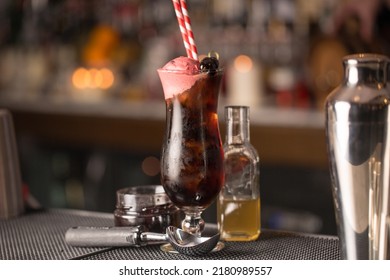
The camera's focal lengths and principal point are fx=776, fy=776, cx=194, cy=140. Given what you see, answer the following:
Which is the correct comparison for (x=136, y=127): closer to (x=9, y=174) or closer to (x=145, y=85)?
(x=145, y=85)

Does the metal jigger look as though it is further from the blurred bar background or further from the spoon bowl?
the blurred bar background

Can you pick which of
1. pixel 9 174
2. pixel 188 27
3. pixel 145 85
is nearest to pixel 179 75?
pixel 188 27

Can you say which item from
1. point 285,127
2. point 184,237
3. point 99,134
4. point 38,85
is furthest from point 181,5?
point 38,85

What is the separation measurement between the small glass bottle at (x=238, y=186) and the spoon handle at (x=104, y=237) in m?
0.15

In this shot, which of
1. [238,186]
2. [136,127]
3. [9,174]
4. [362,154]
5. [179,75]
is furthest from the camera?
[136,127]

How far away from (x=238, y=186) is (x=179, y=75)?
0.23 meters

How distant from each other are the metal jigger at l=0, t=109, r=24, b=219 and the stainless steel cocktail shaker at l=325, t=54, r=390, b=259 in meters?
0.74

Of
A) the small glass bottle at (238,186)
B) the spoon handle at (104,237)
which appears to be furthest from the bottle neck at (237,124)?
the spoon handle at (104,237)

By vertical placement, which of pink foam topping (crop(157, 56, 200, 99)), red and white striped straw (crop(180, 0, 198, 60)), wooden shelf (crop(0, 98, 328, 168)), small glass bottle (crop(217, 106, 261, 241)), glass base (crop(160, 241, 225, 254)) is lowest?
wooden shelf (crop(0, 98, 328, 168))

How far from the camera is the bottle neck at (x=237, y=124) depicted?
4.09 ft

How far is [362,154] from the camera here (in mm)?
971

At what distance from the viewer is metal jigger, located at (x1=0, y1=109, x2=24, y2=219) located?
1.51m

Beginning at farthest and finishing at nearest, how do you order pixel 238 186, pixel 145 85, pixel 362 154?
1. pixel 145 85
2. pixel 238 186
3. pixel 362 154

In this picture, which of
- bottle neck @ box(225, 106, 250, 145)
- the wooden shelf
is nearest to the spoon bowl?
bottle neck @ box(225, 106, 250, 145)
